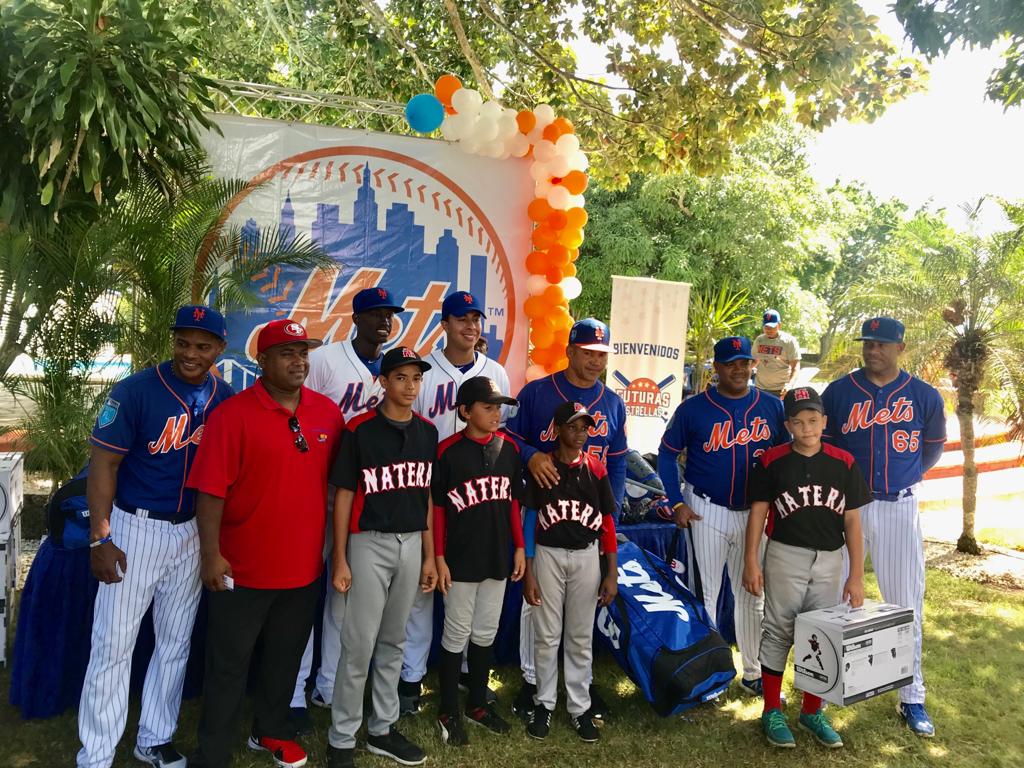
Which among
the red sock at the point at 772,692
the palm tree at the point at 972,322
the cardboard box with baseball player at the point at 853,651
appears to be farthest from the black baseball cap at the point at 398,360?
the palm tree at the point at 972,322


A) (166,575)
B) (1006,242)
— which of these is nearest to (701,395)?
(166,575)

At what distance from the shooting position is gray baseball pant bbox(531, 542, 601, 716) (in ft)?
11.7

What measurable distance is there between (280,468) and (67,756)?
1725mm

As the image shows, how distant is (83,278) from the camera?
4.75 metres

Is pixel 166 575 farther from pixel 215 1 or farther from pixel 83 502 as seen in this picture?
pixel 215 1

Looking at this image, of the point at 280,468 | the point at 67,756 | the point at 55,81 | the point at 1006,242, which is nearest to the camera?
the point at 280,468

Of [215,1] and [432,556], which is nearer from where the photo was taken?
[432,556]

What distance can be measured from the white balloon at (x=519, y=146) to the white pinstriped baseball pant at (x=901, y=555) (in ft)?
13.6

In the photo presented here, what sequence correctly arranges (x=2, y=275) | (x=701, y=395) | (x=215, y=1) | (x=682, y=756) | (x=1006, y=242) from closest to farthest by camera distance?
1. (x=682, y=756)
2. (x=701, y=395)
3. (x=2, y=275)
4. (x=1006, y=242)
5. (x=215, y=1)

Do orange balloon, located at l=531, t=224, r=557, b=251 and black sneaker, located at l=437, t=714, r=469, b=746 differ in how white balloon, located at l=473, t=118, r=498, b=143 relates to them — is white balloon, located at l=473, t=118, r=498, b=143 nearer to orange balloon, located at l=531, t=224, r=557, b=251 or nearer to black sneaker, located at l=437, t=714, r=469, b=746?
orange balloon, located at l=531, t=224, r=557, b=251

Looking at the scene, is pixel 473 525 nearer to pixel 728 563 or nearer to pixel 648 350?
pixel 728 563

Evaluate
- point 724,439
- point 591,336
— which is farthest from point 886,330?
point 591,336

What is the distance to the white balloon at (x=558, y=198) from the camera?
6.43 metres

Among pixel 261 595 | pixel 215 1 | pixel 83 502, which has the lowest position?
pixel 261 595
